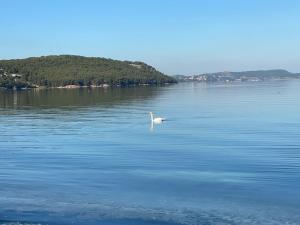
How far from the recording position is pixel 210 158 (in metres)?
34.7

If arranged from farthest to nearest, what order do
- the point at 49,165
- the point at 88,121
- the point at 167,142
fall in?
the point at 88,121 < the point at 167,142 < the point at 49,165

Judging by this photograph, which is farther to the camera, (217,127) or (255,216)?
(217,127)

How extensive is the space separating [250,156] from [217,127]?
1924 centimetres

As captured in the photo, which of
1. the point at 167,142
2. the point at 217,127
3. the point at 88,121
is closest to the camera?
the point at 167,142

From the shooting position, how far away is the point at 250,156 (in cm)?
3512

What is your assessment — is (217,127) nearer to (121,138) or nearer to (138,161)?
(121,138)

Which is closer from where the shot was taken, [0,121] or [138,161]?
[138,161]

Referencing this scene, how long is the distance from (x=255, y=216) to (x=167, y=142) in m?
23.6

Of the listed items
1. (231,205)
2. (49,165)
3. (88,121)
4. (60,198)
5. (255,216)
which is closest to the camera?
(255,216)

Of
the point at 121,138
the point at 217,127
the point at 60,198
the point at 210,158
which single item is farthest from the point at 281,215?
the point at 217,127

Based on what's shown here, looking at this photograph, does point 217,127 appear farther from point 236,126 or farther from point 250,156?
point 250,156

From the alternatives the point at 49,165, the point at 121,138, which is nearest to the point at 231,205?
the point at 49,165

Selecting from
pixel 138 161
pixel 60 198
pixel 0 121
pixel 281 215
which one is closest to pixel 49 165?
pixel 138 161

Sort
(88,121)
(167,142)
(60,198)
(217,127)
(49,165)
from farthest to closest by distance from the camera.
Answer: (88,121) < (217,127) < (167,142) < (49,165) < (60,198)
